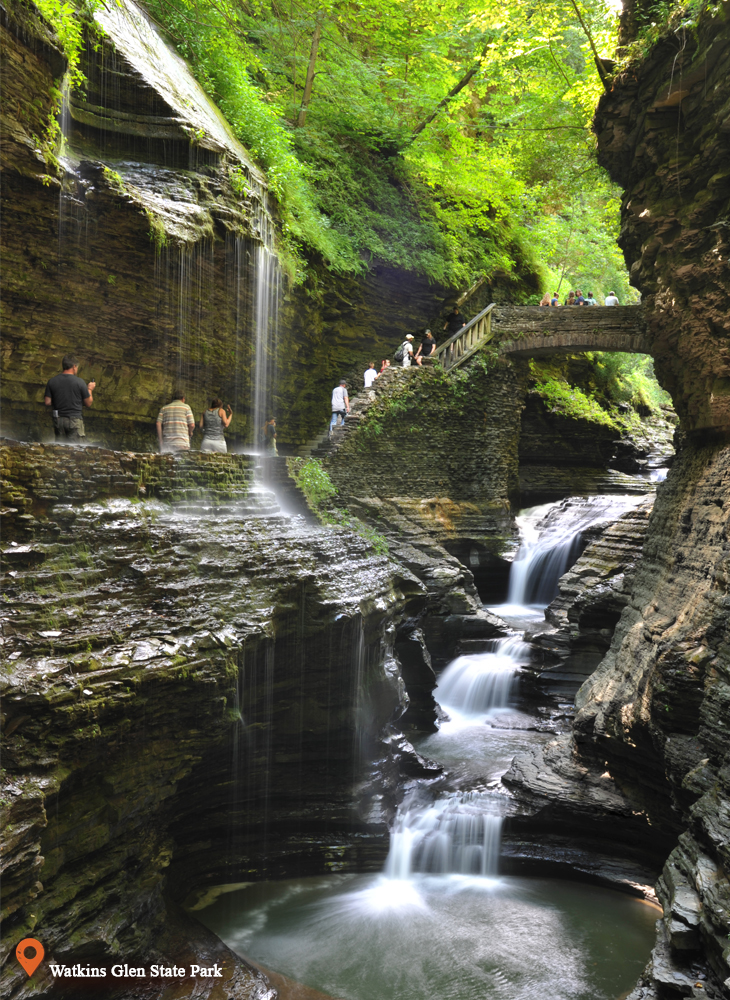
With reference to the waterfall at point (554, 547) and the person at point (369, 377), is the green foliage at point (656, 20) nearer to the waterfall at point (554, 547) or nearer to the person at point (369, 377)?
the person at point (369, 377)

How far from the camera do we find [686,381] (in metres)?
8.75

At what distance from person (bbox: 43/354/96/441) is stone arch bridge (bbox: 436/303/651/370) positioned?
13053mm

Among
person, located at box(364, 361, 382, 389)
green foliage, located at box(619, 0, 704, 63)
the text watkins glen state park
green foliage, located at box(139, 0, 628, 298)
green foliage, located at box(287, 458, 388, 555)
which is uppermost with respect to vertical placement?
green foliage, located at box(139, 0, 628, 298)

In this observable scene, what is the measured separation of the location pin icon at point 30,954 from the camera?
4406 millimetres

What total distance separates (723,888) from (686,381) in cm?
630

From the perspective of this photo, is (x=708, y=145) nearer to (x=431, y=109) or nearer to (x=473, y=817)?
(x=473, y=817)

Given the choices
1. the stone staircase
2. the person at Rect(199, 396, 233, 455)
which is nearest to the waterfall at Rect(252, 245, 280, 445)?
the stone staircase

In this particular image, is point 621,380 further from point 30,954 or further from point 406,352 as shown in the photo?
point 30,954

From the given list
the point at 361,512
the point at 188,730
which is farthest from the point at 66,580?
the point at 361,512

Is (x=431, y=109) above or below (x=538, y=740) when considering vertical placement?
above

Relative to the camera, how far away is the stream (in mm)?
6262

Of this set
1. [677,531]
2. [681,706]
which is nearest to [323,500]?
[677,531]

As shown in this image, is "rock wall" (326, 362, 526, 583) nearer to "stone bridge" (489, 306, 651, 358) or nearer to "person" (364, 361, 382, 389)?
"person" (364, 361, 382, 389)

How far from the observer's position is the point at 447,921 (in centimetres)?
718
